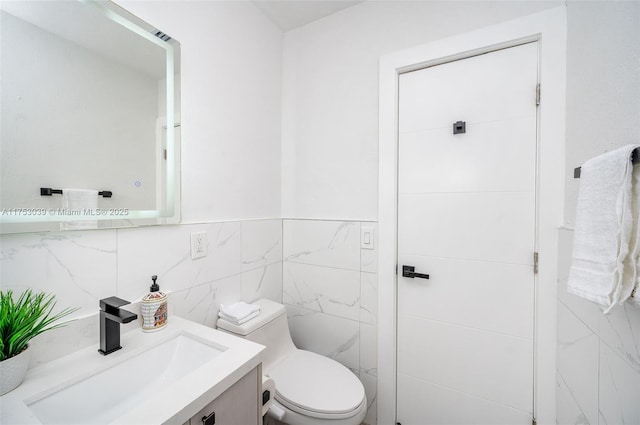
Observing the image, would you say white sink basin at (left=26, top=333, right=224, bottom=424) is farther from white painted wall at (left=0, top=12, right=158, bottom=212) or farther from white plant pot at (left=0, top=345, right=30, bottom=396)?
white painted wall at (left=0, top=12, right=158, bottom=212)

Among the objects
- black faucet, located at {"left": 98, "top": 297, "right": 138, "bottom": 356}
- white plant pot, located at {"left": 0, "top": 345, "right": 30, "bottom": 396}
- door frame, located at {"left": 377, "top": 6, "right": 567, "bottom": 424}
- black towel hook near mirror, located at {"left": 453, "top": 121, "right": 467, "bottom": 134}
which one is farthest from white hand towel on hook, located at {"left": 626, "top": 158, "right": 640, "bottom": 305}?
white plant pot, located at {"left": 0, "top": 345, "right": 30, "bottom": 396}

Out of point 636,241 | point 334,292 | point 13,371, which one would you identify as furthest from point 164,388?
point 636,241

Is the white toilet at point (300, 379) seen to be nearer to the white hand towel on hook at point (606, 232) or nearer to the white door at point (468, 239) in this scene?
the white door at point (468, 239)

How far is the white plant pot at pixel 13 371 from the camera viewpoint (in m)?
0.64

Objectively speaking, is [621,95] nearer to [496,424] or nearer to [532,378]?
[532,378]

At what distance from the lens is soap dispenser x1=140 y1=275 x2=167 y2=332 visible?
1.00 metres

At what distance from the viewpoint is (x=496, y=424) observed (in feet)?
4.18

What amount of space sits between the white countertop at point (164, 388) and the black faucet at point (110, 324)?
24 mm

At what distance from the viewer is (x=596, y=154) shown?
834mm

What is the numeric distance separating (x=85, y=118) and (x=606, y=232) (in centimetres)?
148

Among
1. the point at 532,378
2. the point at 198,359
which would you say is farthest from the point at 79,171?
the point at 532,378

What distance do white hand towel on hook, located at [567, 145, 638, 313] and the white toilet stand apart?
3.24 feet

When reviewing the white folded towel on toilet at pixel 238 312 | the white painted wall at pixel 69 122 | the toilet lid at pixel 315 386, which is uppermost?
the white painted wall at pixel 69 122

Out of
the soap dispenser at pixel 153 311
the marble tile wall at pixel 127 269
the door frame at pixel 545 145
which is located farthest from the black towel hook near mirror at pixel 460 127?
the soap dispenser at pixel 153 311
